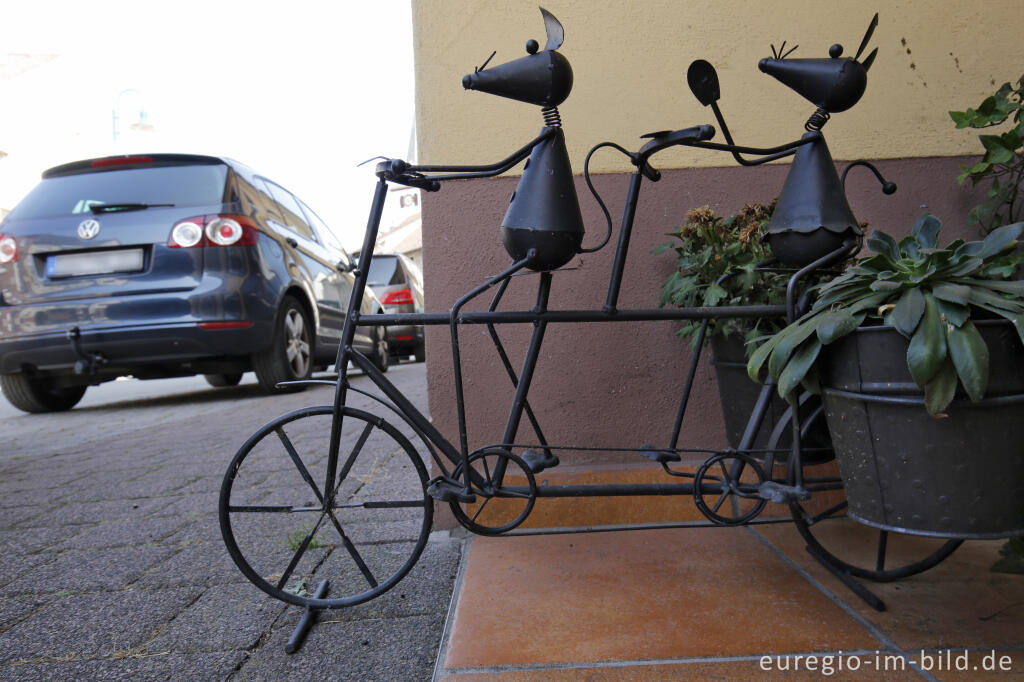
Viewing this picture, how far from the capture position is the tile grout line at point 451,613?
1.53m

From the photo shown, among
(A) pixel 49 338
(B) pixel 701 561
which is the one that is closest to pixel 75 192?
(A) pixel 49 338

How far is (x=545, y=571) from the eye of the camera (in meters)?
2.03

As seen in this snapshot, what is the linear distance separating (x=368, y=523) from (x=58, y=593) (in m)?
0.98

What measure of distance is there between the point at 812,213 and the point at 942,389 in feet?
2.17

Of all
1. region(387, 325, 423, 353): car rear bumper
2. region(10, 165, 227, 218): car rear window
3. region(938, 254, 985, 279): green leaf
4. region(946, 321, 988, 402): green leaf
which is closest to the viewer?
region(946, 321, 988, 402): green leaf

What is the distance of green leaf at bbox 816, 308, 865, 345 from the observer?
148 centimetres

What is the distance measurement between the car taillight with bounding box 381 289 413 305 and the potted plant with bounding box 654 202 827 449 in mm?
6583

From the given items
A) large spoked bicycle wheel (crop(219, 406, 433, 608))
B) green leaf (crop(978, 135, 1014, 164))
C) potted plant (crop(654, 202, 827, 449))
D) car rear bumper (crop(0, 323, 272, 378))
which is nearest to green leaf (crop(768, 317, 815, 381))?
potted plant (crop(654, 202, 827, 449))

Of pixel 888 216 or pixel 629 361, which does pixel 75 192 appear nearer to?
pixel 629 361

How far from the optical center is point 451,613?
178 cm

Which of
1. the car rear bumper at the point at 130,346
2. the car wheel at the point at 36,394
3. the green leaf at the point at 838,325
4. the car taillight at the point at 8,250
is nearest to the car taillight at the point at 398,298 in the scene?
the car wheel at the point at 36,394

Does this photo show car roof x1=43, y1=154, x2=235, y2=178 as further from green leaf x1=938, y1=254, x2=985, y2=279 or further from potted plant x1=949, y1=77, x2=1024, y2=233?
green leaf x1=938, y1=254, x2=985, y2=279

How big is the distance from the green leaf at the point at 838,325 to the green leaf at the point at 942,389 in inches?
7.6

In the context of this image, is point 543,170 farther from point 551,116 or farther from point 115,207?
point 115,207
